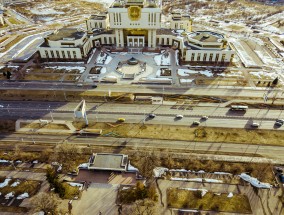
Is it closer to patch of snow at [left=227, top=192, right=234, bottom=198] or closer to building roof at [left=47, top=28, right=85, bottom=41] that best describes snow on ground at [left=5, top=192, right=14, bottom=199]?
patch of snow at [left=227, top=192, right=234, bottom=198]

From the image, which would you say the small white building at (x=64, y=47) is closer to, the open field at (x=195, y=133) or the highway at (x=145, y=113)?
the highway at (x=145, y=113)

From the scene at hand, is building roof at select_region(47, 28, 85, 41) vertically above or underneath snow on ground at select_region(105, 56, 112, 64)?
above

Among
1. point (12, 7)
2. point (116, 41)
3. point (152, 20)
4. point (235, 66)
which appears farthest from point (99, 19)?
point (12, 7)

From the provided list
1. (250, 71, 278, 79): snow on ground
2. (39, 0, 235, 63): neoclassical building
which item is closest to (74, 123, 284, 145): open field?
(250, 71, 278, 79): snow on ground

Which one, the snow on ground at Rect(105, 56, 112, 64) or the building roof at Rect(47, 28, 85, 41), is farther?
the snow on ground at Rect(105, 56, 112, 64)

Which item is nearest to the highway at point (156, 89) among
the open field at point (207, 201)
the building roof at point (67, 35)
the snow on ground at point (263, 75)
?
the snow on ground at point (263, 75)
